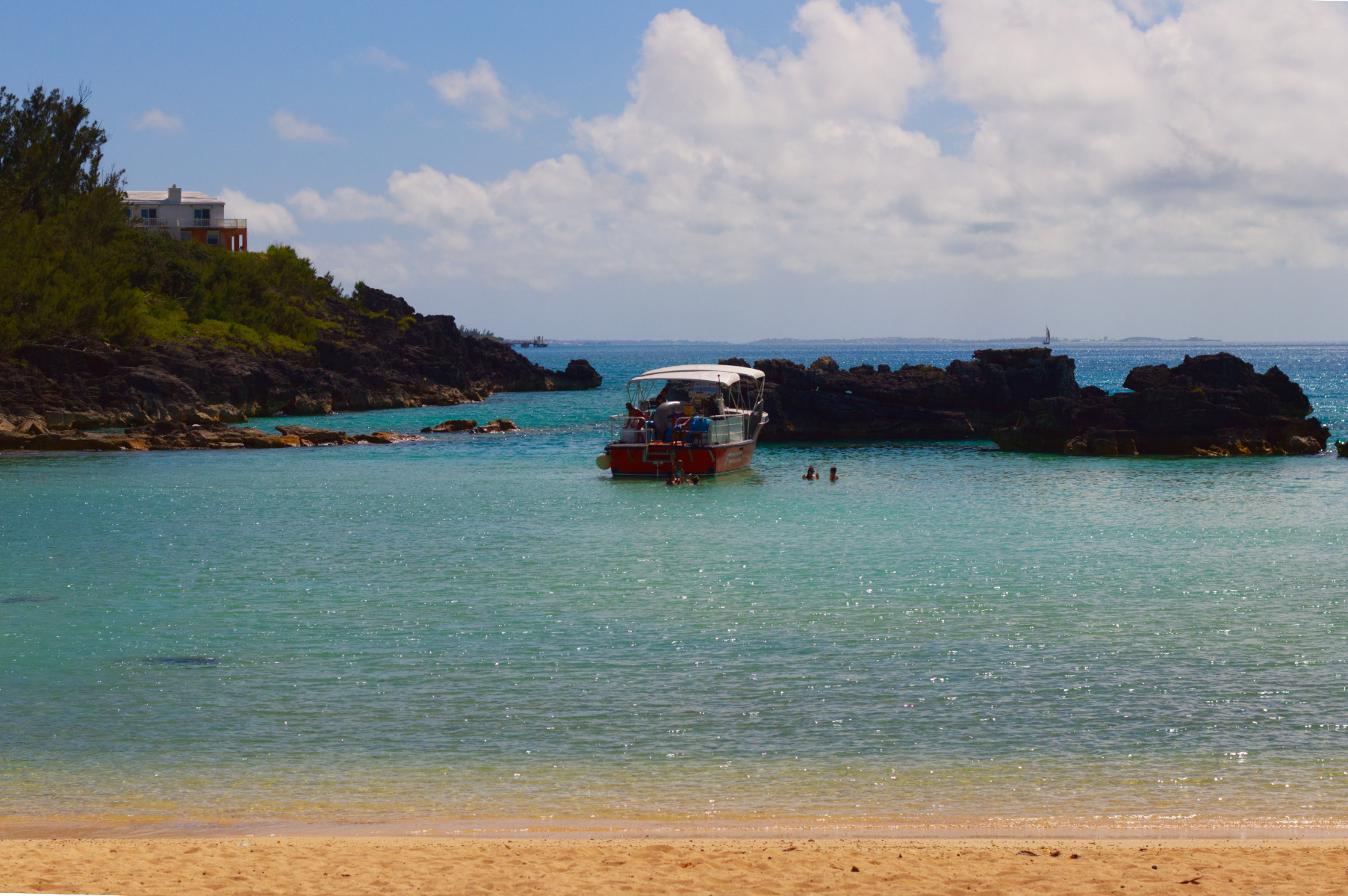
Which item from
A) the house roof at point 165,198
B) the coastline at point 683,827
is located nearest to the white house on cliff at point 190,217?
the house roof at point 165,198

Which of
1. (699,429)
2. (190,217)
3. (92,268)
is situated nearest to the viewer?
(699,429)

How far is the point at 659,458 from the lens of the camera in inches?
1949

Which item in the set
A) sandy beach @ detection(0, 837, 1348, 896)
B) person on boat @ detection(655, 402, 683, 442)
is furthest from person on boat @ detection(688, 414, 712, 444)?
sandy beach @ detection(0, 837, 1348, 896)

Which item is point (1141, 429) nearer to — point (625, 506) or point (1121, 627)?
point (625, 506)

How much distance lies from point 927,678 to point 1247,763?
497 cm

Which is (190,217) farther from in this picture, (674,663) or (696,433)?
(674,663)

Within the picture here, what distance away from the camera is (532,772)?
13.2 metres

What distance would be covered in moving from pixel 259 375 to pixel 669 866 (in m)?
82.3

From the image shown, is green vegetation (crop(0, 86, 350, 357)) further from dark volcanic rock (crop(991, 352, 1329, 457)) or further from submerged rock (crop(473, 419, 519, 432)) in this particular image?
dark volcanic rock (crop(991, 352, 1329, 457))

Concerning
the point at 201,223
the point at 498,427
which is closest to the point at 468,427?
the point at 498,427

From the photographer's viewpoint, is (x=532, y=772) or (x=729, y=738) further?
(x=729, y=738)

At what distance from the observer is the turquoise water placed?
41.3ft

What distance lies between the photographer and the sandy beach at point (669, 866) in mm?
8836

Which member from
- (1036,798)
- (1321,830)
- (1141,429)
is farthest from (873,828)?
(1141,429)
